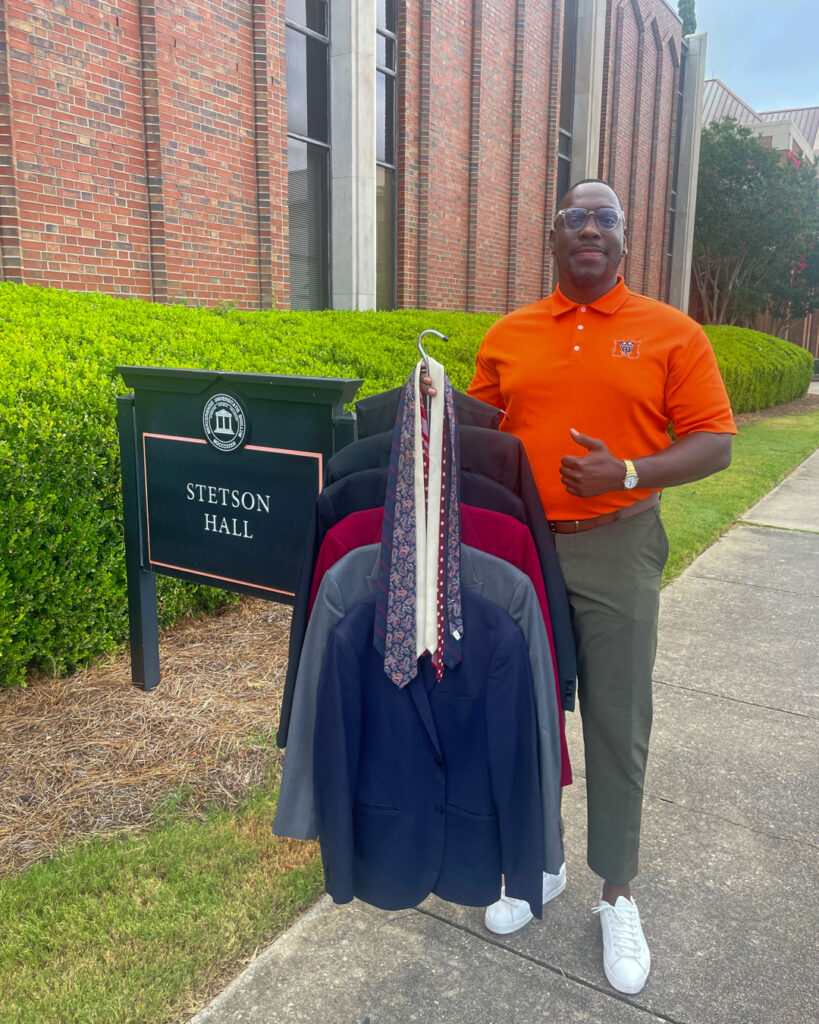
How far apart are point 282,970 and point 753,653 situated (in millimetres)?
3519

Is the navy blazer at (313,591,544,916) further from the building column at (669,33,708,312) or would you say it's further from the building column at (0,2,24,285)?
the building column at (669,33,708,312)

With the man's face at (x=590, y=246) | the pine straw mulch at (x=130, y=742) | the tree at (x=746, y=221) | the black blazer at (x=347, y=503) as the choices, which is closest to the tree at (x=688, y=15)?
the tree at (x=746, y=221)

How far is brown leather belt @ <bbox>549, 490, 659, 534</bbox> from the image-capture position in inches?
94.5

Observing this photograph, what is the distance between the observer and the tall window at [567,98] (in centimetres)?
1942

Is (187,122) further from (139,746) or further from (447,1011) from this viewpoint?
(447,1011)

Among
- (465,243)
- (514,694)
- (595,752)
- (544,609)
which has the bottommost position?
(595,752)

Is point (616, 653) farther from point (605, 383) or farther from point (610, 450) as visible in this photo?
point (605, 383)

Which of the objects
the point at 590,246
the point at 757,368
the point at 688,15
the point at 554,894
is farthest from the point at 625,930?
the point at 688,15

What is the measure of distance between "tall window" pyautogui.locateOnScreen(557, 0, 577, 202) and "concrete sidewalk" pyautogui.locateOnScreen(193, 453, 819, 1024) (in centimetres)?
1782

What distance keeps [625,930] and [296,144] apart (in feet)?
37.2

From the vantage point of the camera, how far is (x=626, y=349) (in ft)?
7.53

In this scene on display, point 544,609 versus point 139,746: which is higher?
point 544,609

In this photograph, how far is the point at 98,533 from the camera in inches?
166

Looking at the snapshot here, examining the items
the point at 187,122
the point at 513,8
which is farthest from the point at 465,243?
the point at 187,122
